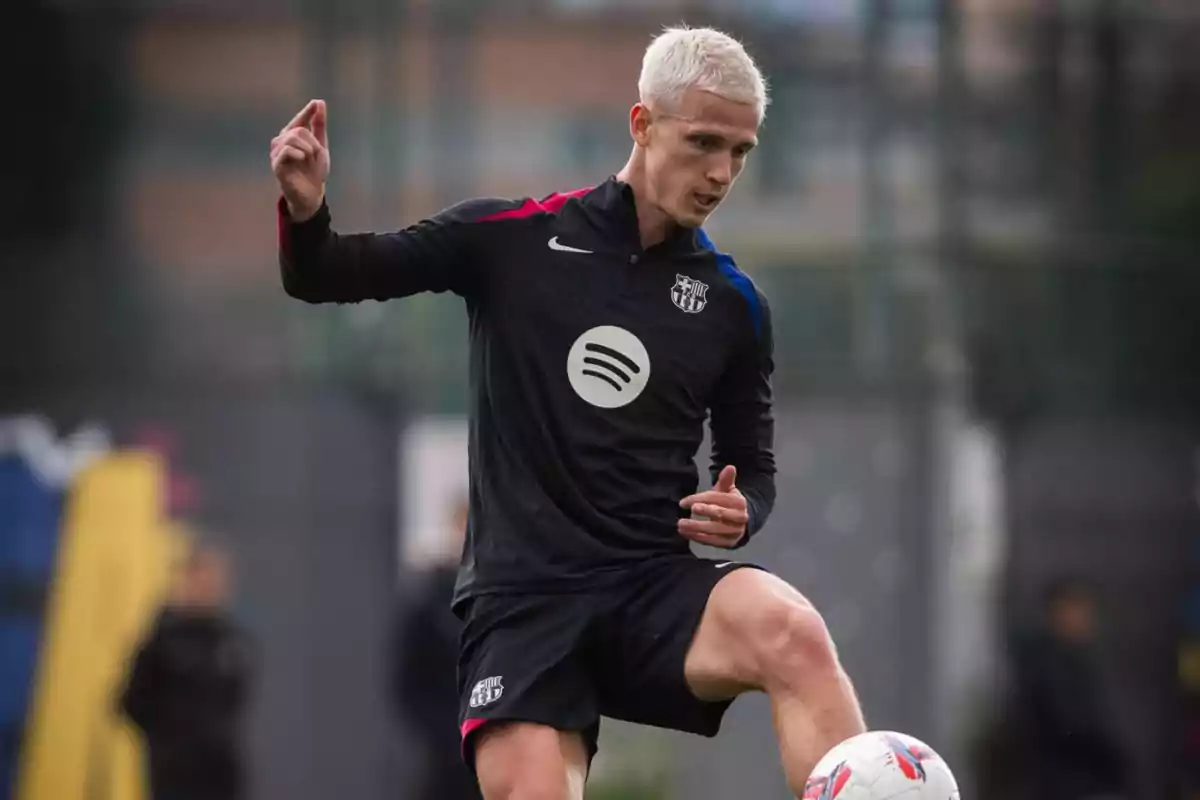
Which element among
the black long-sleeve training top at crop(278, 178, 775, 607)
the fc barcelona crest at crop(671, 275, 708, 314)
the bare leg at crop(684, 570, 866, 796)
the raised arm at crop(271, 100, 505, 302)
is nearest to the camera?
the bare leg at crop(684, 570, 866, 796)

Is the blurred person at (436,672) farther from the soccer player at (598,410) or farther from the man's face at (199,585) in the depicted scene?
the soccer player at (598,410)

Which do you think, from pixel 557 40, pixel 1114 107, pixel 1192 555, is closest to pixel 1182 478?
pixel 1192 555

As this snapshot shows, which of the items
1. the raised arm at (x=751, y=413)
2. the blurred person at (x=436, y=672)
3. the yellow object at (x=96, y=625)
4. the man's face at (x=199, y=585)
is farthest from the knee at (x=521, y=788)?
the yellow object at (x=96, y=625)

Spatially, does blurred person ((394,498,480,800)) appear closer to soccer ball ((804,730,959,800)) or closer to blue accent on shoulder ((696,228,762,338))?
blue accent on shoulder ((696,228,762,338))

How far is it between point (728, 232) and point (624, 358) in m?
7.55

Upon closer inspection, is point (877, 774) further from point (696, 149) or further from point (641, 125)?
point (641, 125)

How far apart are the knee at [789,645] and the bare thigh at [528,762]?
57 cm

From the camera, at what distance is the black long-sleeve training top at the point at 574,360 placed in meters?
5.09

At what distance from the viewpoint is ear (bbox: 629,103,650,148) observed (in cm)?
518

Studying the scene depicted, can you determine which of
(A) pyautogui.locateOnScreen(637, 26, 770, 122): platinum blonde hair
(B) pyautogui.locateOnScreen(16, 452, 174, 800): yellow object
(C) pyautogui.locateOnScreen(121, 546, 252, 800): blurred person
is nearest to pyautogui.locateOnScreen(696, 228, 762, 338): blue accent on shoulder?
(A) pyautogui.locateOnScreen(637, 26, 770, 122): platinum blonde hair

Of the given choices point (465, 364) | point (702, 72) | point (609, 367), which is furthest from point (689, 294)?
point (465, 364)

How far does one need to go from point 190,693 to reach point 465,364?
290 centimetres

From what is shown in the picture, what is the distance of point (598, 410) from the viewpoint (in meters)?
5.11

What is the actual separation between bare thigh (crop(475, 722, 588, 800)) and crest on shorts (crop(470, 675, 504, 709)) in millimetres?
57
